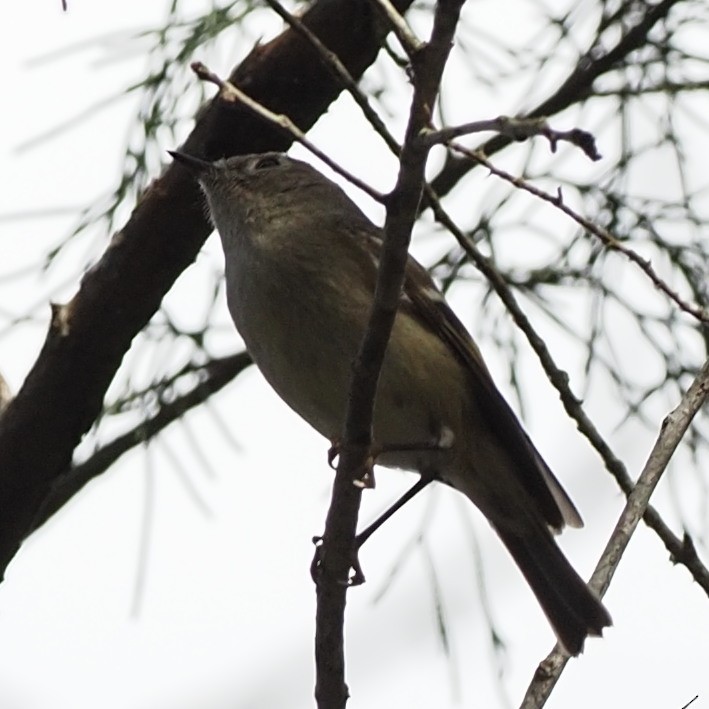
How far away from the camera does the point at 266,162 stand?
4.40 meters

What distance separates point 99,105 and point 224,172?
1.30 feet

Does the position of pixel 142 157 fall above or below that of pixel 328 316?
above

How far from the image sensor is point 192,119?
13.7ft

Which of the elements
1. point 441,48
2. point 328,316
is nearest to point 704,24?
point 328,316

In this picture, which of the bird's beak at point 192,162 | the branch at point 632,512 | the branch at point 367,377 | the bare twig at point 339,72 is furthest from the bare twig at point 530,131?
the bird's beak at point 192,162

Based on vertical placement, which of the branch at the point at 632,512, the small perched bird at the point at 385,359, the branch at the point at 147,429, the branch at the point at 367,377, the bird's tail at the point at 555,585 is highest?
the branch at the point at 147,429

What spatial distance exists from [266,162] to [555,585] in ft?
5.10

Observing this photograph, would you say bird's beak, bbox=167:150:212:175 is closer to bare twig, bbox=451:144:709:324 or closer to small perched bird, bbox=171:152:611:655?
small perched bird, bbox=171:152:611:655

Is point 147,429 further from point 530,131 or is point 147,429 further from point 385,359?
point 530,131

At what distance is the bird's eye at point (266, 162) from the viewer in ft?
14.2

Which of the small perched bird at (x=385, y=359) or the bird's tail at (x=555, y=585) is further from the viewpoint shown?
the bird's tail at (x=555, y=585)

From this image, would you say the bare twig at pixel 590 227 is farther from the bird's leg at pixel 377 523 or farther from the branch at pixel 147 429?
the branch at pixel 147 429

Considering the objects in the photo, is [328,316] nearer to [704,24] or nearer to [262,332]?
[262,332]

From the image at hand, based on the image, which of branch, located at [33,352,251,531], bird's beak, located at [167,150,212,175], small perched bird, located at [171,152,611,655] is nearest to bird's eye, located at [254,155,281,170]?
small perched bird, located at [171,152,611,655]
